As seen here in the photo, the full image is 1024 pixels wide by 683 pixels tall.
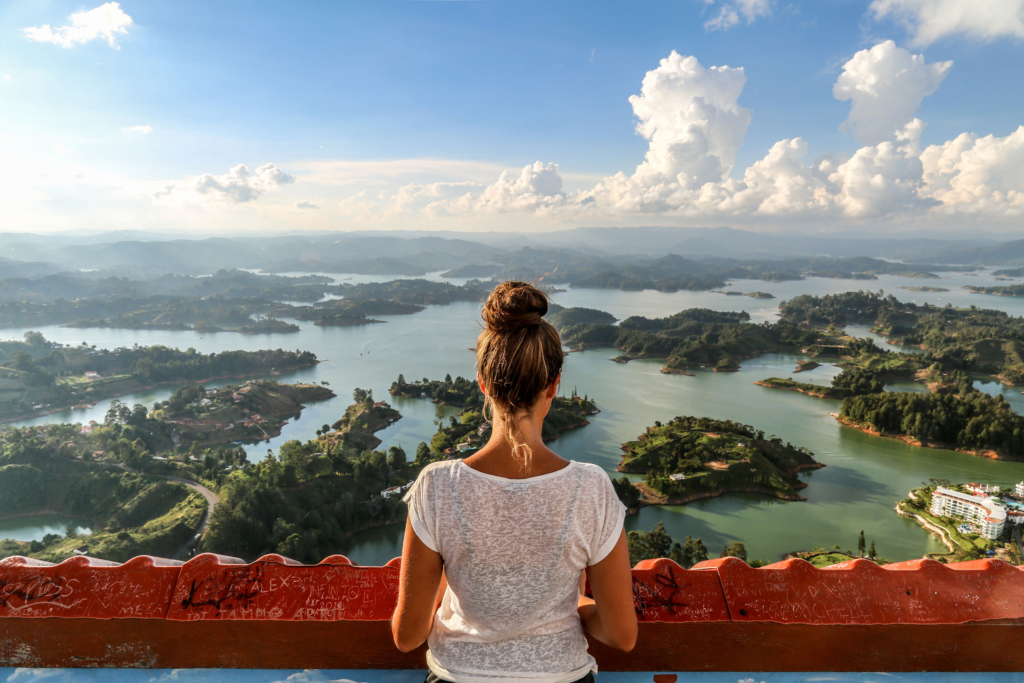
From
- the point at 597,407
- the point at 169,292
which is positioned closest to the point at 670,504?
the point at 597,407

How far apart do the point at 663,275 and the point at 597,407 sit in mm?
45537

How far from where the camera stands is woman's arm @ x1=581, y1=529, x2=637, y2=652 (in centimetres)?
56

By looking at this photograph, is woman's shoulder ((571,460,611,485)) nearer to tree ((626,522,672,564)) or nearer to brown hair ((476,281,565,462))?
brown hair ((476,281,565,462))

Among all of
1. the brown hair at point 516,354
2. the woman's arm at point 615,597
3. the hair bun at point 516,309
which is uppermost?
the hair bun at point 516,309

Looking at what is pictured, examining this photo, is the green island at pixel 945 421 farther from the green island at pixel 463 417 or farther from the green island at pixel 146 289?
the green island at pixel 146 289

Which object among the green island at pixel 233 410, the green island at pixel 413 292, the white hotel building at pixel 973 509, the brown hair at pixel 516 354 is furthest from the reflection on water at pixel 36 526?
the green island at pixel 413 292

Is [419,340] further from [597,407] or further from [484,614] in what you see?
[484,614]

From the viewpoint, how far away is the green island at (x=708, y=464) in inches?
457

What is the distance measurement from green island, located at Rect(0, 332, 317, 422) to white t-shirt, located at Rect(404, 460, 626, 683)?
2727 cm

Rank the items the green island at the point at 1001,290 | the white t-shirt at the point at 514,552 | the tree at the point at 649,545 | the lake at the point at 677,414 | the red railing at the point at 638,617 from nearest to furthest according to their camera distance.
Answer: the white t-shirt at the point at 514,552 → the red railing at the point at 638,617 → the tree at the point at 649,545 → the lake at the point at 677,414 → the green island at the point at 1001,290

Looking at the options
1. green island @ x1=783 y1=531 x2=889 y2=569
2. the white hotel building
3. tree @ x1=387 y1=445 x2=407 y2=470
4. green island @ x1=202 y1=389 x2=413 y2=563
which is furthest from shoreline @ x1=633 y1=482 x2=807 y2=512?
tree @ x1=387 y1=445 x2=407 y2=470

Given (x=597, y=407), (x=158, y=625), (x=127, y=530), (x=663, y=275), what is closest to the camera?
(x=158, y=625)

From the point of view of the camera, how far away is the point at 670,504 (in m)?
11.3

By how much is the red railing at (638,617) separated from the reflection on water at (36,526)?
47.4ft
